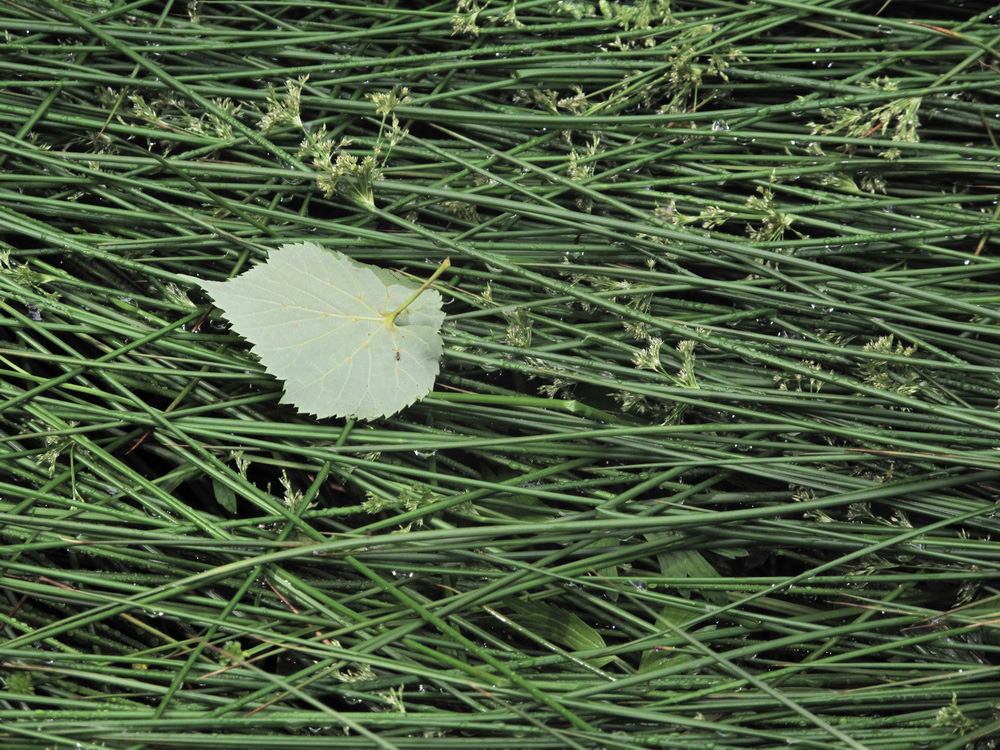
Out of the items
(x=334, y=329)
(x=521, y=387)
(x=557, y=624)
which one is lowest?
(x=557, y=624)

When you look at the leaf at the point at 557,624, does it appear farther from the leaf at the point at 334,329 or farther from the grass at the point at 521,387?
the leaf at the point at 334,329

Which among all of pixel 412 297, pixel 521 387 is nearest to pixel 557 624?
pixel 521 387

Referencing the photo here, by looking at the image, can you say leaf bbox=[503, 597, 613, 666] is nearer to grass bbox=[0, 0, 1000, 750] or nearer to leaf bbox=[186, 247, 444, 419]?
grass bbox=[0, 0, 1000, 750]

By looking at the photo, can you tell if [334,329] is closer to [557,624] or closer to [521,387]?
[521,387]

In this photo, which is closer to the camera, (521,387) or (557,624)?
(557,624)

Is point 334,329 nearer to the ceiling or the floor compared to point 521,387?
nearer to the ceiling

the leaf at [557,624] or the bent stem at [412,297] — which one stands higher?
the bent stem at [412,297]

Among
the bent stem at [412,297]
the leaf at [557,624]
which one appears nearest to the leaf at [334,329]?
the bent stem at [412,297]
